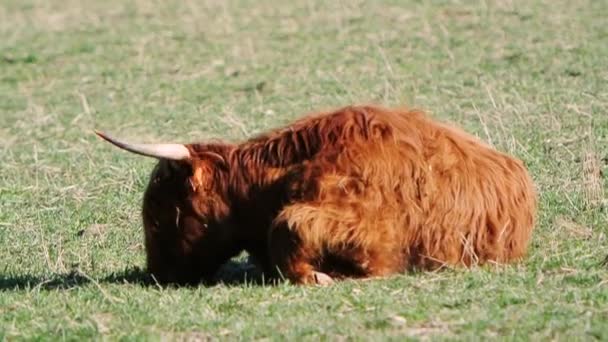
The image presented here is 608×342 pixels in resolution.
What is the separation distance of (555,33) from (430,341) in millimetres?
11994

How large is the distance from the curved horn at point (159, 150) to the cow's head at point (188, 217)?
0.02 m

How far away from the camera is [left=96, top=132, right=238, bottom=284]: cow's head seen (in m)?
8.90

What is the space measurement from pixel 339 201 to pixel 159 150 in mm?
1113

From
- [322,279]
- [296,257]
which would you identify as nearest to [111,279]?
[296,257]

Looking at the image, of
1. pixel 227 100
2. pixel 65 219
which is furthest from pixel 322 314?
pixel 227 100

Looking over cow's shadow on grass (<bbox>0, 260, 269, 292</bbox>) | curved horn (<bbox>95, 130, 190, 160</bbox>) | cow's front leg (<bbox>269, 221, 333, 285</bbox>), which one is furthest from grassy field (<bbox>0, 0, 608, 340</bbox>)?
curved horn (<bbox>95, 130, 190, 160</bbox>)

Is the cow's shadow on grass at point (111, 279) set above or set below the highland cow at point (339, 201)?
below

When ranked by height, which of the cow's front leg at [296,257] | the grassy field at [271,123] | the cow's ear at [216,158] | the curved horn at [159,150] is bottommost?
the grassy field at [271,123]

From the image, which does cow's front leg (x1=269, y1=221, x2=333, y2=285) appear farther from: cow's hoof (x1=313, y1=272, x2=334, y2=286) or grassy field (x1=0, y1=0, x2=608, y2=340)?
grassy field (x1=0, y1=0, x2=608, y2=340)

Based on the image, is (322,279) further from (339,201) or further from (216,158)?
(216,158)

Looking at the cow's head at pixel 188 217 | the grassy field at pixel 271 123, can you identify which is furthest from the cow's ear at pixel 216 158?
the grassy field at pixel 271 123

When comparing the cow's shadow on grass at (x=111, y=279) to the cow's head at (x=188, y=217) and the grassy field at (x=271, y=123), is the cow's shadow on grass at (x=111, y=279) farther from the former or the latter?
the cow's head at (x=188, y=217)

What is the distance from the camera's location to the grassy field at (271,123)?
7613 millimetres

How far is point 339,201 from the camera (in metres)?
8.35
